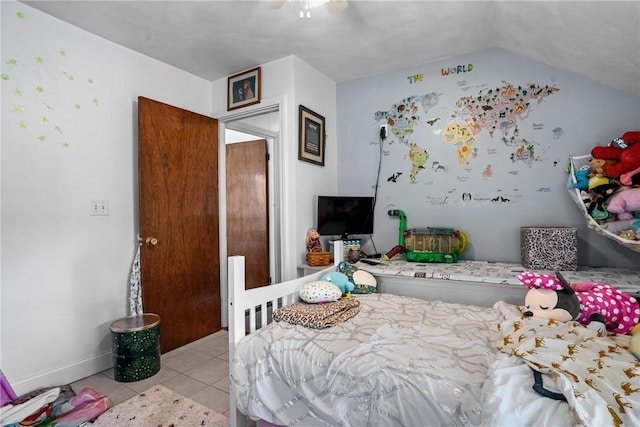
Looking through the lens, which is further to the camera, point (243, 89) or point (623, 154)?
point (243, 89)

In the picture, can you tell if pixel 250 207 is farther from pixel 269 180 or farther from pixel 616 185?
pixel 616 185

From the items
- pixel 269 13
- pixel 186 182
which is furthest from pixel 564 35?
pixel 186 182

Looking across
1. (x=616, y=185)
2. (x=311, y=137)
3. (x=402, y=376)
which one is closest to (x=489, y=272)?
(x=616, y=185)

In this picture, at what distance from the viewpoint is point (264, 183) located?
3.81 metres

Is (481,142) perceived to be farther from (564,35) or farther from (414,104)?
(564,35)

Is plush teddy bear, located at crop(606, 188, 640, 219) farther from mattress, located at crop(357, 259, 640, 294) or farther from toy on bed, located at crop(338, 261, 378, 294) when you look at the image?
toy on bed, located at crop(338, 261, 378, 294)

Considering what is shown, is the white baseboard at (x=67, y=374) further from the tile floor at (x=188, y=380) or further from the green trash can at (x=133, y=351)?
the green trash can at (x=133, y=351)

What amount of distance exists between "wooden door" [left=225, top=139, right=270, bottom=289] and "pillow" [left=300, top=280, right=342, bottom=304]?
2.06 meters

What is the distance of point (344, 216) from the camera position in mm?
2840

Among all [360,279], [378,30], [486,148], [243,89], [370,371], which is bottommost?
[370,371]

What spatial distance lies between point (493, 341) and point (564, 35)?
1.81m

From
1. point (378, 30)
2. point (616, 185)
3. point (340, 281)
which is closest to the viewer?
point (616, 185)

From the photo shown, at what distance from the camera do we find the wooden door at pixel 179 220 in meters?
2.48

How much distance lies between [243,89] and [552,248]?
2663 mm
